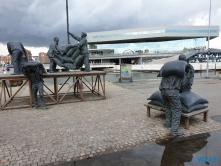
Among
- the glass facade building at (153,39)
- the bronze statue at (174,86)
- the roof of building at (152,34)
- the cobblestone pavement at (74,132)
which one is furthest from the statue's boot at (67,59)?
the roof of building at (152,34)

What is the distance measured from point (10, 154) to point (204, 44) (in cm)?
8132

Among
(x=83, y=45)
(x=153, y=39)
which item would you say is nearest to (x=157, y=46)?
(x=153, y=39)

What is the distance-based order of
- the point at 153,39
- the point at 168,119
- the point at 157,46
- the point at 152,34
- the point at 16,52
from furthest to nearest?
the point at 153,39, the point at 157,46, the point at 152,34, the point at 16,52, the point at 168,119

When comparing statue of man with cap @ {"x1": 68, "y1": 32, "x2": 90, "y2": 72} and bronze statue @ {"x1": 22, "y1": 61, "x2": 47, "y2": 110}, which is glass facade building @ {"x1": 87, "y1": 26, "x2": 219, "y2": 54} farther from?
bronze statue @ {"x1": 22, "y1": 61, "x2": 47, "y2": 110}

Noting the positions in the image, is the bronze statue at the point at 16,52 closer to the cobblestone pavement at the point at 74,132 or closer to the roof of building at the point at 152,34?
the cobblestone pavement at the point at 74,132

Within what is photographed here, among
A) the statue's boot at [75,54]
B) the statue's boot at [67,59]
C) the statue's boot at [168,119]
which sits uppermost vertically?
the statue's boot at [75,54]

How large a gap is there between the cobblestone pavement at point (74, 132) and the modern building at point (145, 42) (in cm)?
6532

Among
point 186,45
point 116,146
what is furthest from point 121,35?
point 116,146

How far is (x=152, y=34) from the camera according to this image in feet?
245

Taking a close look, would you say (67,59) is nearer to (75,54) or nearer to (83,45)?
(75,54)

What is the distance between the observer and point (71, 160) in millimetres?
3391

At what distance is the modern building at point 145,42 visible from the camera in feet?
234

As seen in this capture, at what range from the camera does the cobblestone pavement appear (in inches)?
143

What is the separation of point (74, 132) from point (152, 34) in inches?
2985
